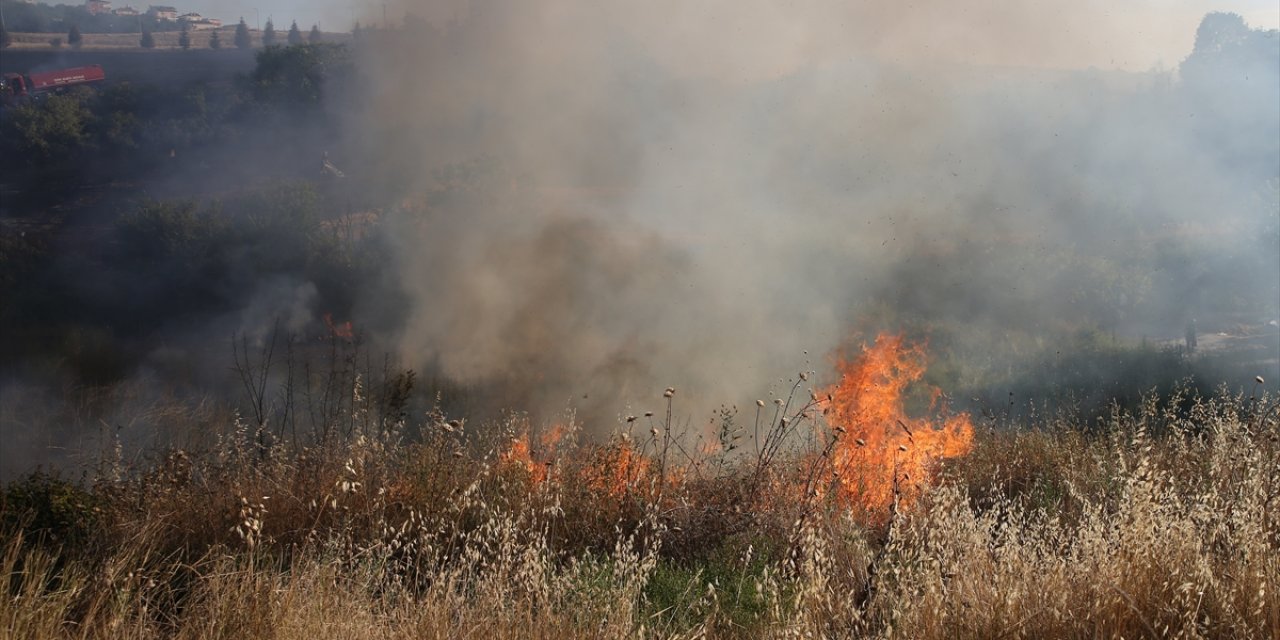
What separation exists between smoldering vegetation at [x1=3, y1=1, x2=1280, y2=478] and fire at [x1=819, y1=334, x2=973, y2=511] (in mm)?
2659

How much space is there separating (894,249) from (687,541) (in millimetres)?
11849

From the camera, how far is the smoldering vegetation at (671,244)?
43.1ft

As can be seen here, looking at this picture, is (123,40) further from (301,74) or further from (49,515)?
(49,515)

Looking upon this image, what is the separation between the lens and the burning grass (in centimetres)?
366

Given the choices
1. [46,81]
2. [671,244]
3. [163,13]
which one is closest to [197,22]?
[163,13]

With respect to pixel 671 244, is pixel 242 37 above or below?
above

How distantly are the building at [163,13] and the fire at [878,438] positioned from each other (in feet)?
132

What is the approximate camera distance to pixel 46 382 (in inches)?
549

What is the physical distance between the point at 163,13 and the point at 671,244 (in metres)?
37.5

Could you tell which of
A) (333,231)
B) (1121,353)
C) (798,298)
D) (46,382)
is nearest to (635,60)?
(798,298)

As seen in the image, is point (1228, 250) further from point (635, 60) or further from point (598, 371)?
point (598, 371)

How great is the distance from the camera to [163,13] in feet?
136

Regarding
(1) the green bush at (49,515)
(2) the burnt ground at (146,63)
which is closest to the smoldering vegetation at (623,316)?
(1) the green bush at (49,515)

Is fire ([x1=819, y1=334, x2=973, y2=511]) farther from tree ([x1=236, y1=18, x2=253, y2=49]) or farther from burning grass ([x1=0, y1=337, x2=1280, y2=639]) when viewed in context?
tree ([x1=236, y1=18, x2=253, y2=49])
